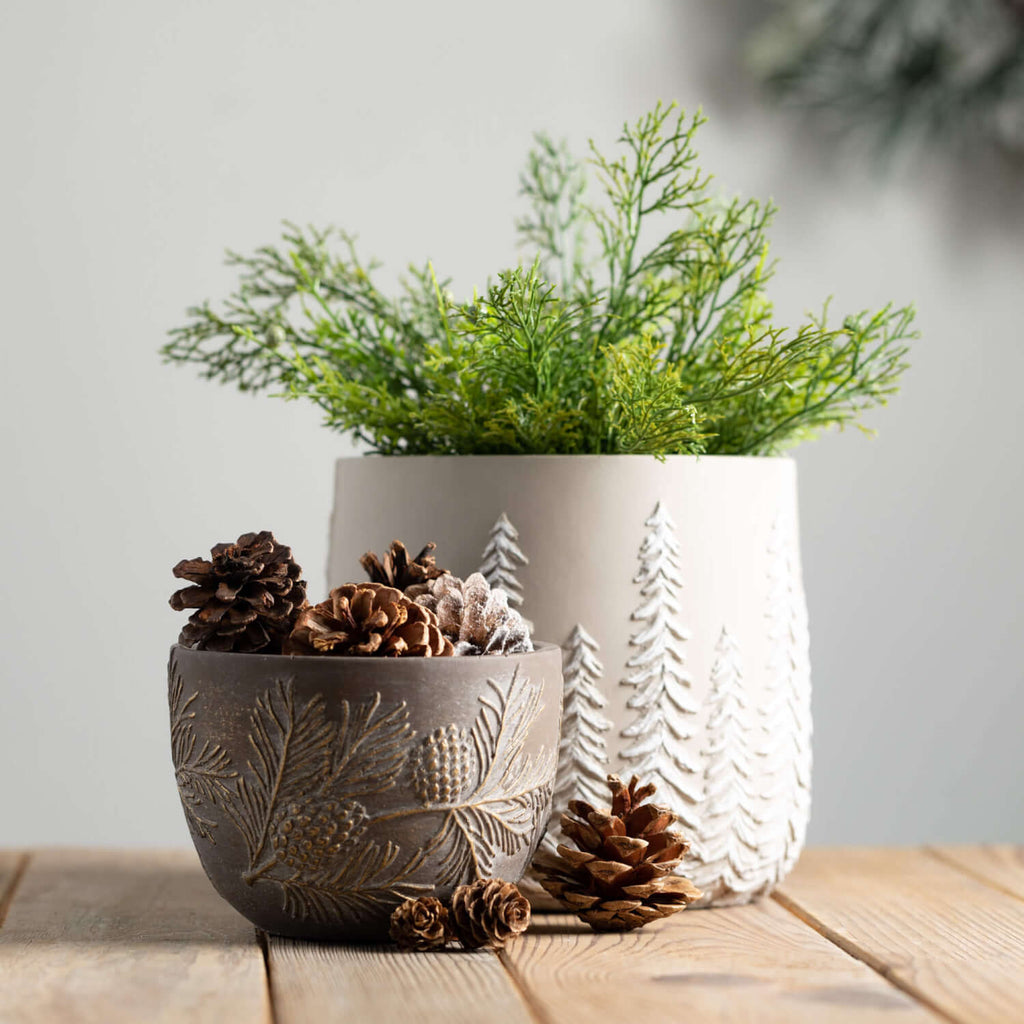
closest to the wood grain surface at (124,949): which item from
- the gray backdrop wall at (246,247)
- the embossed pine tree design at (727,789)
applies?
the embossed pine tree design at (727,789)

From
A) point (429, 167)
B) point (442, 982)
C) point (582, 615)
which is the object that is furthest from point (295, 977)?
point (429, 167)

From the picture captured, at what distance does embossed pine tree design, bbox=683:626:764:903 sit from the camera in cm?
64

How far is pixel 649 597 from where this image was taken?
0.63 m

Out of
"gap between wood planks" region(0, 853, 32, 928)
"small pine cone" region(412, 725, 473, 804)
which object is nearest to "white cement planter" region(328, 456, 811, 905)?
"small pine cone" region(412, 725, 473, 804)

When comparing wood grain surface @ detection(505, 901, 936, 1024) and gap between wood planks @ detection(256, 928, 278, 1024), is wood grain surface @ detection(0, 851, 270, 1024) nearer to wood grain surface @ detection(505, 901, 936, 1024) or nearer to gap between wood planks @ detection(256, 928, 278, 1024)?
gap between wood planks @ detection(256, 928, 278, 1024)

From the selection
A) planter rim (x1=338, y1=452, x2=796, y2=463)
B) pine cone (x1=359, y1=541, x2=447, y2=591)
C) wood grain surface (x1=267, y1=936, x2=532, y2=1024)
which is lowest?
wood grain surface (x1=267, y1=936, x2=532, y2=1024)

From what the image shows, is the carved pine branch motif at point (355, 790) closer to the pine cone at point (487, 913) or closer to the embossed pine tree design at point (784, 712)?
the pine cone at point (487, 913)

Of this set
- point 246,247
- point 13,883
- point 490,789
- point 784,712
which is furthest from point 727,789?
point 246,247

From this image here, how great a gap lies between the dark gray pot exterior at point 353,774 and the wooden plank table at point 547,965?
0.10 feet

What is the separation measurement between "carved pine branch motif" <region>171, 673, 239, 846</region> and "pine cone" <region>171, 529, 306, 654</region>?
0.03 m

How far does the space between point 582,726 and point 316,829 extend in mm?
152

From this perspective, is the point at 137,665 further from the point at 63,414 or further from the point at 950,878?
the point at 950,878

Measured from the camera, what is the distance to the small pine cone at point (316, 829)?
53 cm

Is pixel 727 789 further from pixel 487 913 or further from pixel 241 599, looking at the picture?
pixel 241 599
